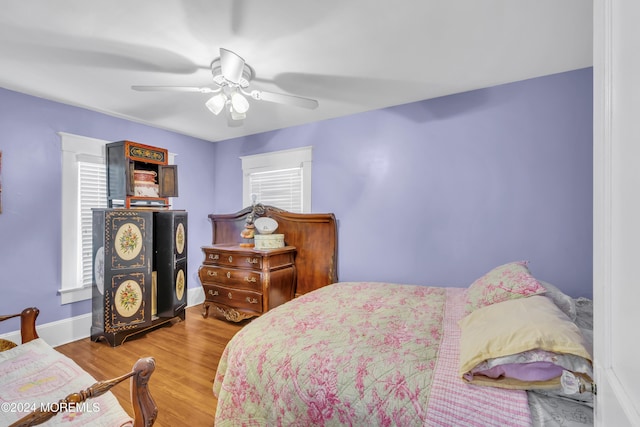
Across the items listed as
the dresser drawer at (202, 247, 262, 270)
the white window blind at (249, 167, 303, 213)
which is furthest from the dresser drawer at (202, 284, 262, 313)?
the white window blind at (249, 167, 303, 213)

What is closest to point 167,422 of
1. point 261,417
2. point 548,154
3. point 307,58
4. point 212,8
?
point 261,417

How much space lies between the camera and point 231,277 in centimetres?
334

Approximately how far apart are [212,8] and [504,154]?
2.54m

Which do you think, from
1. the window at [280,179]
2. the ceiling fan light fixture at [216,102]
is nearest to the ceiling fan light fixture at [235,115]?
the ceiling fan light fixture at [216,102]

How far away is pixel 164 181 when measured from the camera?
3.48 m

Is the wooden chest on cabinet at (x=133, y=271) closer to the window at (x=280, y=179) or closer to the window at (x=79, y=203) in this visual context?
the window at (x=79, y=203)

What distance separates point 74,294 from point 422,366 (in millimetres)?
3515

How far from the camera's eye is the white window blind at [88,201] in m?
3.10

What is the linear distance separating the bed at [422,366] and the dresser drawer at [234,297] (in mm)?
1362

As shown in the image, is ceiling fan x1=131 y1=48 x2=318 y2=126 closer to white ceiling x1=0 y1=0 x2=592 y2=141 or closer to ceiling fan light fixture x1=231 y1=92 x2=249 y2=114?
ceiling fan light fixture x1=231 y1=92 x2=249 y2=114

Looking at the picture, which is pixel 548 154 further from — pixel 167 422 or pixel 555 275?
pixel 167 422

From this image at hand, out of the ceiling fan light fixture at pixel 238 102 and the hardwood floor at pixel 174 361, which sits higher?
the ceiling fan light fixture at pixel 238 102

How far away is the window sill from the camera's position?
2.95 metres

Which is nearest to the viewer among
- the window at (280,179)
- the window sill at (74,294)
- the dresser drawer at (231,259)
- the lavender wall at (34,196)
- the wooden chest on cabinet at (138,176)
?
the lavender wall at (34,196)
